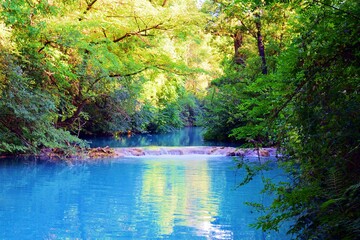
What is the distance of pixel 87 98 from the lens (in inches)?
Result: 643

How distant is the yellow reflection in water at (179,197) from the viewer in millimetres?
7316

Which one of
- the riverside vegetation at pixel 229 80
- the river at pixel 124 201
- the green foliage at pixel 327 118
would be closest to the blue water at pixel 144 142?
the riverside vegetation at pixel 229 80

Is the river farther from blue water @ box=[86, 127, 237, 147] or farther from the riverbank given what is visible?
blue water @ box=[86, 127, 237, 147]

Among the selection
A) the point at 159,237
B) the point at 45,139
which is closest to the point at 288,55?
the point at 159,237

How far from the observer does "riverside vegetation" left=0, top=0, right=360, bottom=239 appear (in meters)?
3.26

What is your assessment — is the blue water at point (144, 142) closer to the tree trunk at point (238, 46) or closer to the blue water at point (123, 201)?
the tree trunk at point (238, 46)

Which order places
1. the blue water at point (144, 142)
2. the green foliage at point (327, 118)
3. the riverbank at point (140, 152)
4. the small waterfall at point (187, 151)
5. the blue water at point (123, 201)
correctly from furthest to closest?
the blue water at point (144, 142), the small waterfall at point (187, 151), the riverbank at point (140, 152), the blue water at point (123, 201), the green foliage at point (327, 118)

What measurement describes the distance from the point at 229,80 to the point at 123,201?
1198cm

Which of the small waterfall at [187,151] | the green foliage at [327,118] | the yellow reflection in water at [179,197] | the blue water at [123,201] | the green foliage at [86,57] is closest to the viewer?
the green foliage at [327,118]

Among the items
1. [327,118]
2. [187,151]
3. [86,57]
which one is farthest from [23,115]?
[327,118]

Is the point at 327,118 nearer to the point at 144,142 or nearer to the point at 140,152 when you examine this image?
the point at 140,152

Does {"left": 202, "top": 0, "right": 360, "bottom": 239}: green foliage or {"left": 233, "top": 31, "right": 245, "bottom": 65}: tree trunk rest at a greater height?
{"left": 233, "top": 31, "right": 245, "bottom": 65}: tree trunk

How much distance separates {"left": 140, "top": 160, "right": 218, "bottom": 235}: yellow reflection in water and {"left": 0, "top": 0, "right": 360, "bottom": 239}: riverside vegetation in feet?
5.02

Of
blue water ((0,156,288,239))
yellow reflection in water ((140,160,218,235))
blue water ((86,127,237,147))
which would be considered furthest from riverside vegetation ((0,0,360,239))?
yellow reflection in water ((140,160,218,235))
